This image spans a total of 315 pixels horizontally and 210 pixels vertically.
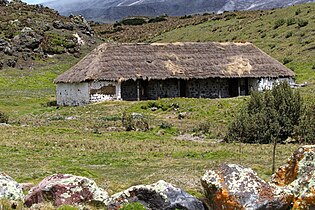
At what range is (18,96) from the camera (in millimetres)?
Result: 42281

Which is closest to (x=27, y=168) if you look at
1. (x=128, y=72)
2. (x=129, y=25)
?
(x=128, y=72)

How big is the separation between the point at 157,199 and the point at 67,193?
162 cm

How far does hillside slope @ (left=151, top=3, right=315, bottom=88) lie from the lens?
46906 millimetres

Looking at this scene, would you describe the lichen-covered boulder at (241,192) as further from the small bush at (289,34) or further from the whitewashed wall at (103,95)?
the small bush at (289,34)

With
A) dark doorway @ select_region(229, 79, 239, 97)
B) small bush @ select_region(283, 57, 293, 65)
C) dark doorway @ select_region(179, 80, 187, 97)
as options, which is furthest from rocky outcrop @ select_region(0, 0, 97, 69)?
small bush @ select_region(283, 57, 293, 65)

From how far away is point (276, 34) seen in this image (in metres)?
56.9

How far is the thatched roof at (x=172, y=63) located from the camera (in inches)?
1524

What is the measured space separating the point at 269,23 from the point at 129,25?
137 ft

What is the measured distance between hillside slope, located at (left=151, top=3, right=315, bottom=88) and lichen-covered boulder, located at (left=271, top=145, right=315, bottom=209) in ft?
104

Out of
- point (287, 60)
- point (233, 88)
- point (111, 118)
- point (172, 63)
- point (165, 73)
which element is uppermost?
point (287, 60)

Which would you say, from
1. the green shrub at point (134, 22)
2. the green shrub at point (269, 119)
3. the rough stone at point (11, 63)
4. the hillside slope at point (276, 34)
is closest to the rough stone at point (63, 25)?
the rough stone at point (11, 63)

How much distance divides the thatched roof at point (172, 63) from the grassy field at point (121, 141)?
2.46m

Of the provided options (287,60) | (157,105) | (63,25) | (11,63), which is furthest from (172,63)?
(63,25)

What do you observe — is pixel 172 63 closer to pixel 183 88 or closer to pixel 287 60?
pixel 183 88
